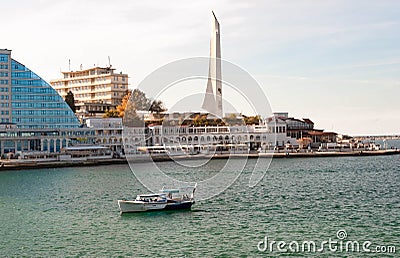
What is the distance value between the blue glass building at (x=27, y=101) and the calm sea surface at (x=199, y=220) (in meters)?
49.0

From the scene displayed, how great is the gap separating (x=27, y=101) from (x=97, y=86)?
46703 mm

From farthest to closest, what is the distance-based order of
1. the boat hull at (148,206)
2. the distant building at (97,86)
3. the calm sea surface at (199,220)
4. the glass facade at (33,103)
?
the distant building at (97,86)
the glass facade at (33,103)
the boat hull at (148,206)
the calm sea surface at (199,220)

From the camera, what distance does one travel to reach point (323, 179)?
Answer: 6475cm

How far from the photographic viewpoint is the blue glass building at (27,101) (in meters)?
105

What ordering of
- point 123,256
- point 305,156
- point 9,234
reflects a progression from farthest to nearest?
point 305,156 → point 9,234 → point 123,256

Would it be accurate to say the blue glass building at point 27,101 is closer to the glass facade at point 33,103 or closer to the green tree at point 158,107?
the glass facade at point 33,103

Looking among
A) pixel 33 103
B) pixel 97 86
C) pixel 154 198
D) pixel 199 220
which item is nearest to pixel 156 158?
pixel 33 103

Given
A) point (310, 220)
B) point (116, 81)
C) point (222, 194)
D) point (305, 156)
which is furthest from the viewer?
point (116, 81)

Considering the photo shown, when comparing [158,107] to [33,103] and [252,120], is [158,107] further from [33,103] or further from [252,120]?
[33,103]

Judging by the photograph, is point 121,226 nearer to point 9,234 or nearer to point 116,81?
point 9,234

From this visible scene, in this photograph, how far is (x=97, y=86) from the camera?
501ft

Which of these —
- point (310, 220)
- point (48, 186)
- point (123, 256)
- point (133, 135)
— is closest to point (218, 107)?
point (133, 135)

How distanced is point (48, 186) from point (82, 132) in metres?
49.6

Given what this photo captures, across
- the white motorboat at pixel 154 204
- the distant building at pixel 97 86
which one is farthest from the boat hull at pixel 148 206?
the distant building at pixel 97 86
